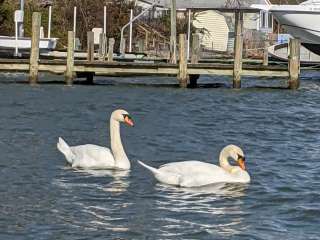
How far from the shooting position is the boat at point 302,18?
4338cm

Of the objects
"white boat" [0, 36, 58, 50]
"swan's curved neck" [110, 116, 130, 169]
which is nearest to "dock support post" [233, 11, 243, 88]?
"white boat" [0, 36, 58, 50]

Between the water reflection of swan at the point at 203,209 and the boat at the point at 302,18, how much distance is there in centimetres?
2879

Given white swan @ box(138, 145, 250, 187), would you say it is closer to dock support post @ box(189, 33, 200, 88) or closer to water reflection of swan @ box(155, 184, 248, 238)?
water reflection of swan @ box(155, 184, 248, 238)

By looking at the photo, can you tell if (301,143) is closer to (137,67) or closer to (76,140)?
(76,140)

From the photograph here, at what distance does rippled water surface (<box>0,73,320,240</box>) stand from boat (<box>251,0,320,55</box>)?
40.8 ft

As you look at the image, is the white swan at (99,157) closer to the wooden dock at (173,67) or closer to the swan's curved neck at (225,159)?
the swan's curved neck at (225,159)

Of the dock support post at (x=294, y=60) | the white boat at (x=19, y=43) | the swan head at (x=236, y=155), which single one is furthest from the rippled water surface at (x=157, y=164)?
the white boat at (x=19, y=43)

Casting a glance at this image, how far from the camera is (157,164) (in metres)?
17.5

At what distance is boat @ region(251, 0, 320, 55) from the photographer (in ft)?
142

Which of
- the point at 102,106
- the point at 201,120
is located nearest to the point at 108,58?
the point at 102,106

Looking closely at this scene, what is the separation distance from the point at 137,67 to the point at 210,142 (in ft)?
44.5

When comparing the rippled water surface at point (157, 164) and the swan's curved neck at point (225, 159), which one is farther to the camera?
the swan's curved neck at point (225, 159)

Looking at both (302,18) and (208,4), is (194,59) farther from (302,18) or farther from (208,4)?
(208,4)

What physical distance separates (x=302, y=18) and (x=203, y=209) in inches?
1216
